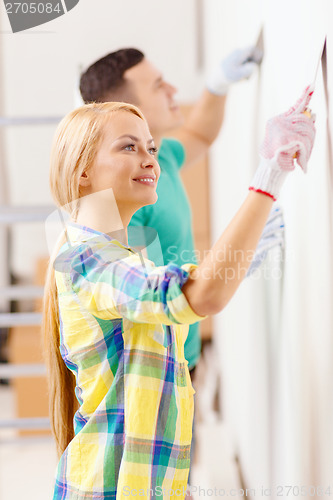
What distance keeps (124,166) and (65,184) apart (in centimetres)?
11

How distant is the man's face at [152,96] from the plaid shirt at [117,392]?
528 millimetres

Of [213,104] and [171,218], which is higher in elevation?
[213,104]

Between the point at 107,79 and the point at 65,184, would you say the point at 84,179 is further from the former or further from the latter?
the point at 107,79

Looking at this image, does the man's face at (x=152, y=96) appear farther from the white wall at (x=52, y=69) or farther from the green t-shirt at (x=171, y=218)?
the white wall at (x=52, y=69)

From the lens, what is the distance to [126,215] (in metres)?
0.95

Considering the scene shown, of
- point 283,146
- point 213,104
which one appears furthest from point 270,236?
point 213,104

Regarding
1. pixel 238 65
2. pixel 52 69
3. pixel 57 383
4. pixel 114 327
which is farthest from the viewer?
pixel 52 69

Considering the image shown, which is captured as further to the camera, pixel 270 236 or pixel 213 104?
pixel 213 104

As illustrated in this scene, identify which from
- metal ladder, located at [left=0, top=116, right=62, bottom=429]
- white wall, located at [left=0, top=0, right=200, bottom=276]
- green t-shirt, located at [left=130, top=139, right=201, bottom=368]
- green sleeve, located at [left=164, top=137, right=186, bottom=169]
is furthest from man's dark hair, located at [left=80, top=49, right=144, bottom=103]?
white wall, located at [left=0, top=0, right=200, bottom=276]

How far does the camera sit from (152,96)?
1.41 meters

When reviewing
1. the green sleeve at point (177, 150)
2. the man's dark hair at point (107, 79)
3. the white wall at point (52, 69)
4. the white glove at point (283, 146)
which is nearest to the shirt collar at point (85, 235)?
the white glove at point (283, 146)

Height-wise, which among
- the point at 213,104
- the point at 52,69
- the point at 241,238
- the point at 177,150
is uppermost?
the point at 52,69

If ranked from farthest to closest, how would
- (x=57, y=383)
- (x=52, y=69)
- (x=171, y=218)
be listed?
(x=52, y=69) < (x=171, y=218) < (x=57, y=383)

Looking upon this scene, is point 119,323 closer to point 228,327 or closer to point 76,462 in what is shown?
point 76,462
